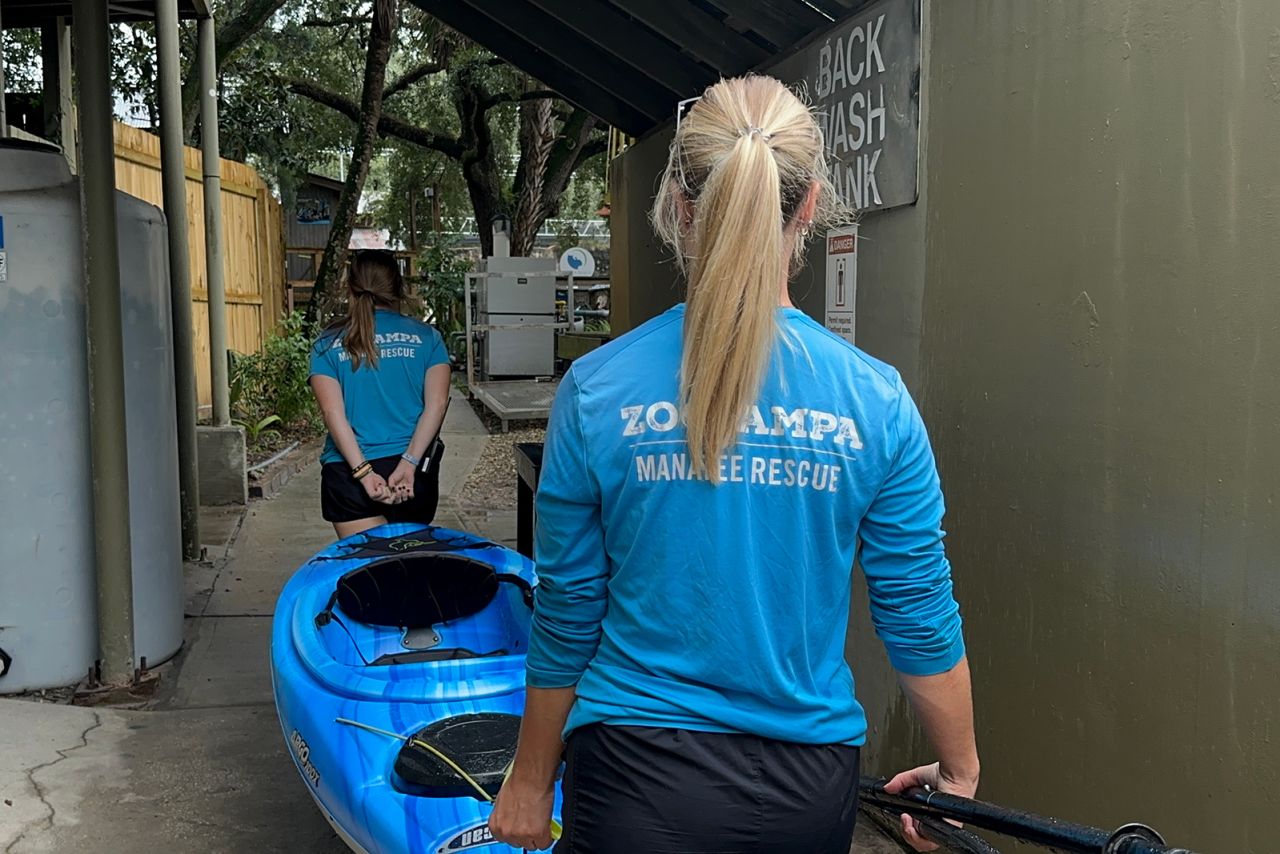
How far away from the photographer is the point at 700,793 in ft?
5.67

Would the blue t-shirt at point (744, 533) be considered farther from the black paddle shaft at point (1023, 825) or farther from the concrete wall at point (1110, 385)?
the concrete wall at point (1110, 385)

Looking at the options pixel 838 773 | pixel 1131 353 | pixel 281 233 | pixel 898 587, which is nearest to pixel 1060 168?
pixel 1131 353

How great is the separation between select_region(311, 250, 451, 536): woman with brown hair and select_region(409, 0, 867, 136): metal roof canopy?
1.62m

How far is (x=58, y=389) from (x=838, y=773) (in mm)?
4466

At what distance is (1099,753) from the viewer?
2.98 meters

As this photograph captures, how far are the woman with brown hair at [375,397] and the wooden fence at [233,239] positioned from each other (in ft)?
17.4

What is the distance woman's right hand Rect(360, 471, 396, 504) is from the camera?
5.12 metres

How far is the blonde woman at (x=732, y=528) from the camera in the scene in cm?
172

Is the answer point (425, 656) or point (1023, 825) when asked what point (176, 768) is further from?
point (1023, 825)

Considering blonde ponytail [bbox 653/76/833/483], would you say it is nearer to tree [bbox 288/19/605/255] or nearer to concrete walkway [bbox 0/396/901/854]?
concrete walkway [bbox 0/396/901/854]

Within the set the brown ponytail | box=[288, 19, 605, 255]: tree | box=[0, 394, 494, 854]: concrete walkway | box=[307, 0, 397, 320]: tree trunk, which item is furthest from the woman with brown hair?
box=[288, 19, 605, 255]: tree

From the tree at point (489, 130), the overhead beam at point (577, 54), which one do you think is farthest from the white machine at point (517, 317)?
the overhead beam at point (577, 54)

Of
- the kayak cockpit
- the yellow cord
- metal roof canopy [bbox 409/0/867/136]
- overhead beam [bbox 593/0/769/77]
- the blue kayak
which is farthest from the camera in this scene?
overhead beam [bbox 593/0/769/77]

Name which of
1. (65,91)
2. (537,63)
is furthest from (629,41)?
(65,91)
